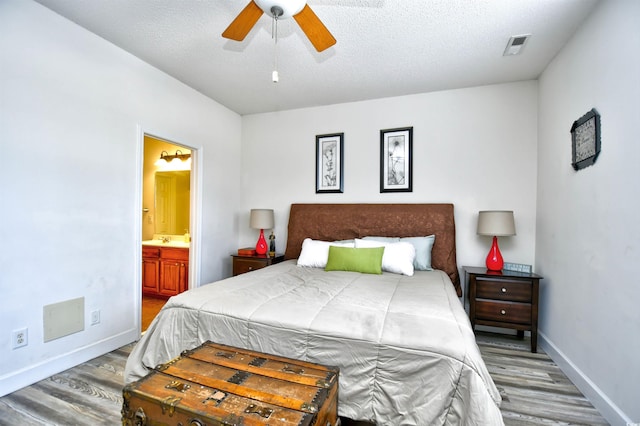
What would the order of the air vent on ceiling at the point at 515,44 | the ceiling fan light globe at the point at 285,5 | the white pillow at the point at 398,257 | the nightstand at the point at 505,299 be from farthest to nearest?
the white pillow at the point at 398,257
the nightstand at the point at 505,299
the air vent on ceiling at the point at 515,44
the ceiling fan light globe at the point at 285,5

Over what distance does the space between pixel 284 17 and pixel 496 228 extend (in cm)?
262

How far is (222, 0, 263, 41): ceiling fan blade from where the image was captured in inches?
67.9

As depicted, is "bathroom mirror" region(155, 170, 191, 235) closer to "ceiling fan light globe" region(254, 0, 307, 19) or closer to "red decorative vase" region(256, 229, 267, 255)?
"red decorative vase" region(256, 229, 267, 255)

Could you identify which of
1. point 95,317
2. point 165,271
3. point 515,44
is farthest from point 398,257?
point 165,271

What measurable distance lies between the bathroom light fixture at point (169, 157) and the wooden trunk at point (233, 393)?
3904 millimetres

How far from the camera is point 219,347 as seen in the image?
5.22 ft

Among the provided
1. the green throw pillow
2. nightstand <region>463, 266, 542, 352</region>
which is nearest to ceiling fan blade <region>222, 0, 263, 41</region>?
the green throw pillow

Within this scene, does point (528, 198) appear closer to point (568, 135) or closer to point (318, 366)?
point (568, 135)

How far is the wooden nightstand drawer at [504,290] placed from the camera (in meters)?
2.74

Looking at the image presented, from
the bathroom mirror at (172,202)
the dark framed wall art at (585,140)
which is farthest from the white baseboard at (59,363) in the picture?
the dark framed wall art at (585,140)

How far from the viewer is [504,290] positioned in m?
2.79

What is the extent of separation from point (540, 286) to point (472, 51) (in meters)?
2.33

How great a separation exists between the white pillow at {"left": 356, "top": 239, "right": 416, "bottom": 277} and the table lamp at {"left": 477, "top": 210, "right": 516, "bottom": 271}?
2.45 ft

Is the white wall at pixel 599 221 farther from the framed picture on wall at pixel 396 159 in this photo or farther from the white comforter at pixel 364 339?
the framed picture on wall at pixel 396 159
